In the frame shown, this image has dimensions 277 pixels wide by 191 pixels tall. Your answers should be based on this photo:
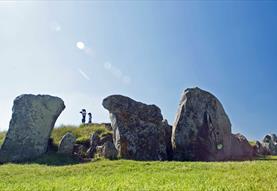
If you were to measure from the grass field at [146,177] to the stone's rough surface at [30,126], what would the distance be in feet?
17.7

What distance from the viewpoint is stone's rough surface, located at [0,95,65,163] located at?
20859 millimetres

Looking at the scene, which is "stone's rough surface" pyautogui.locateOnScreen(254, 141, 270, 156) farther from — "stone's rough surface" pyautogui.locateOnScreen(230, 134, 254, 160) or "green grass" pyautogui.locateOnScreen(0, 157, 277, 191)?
"green grass" pyautogui.locateOnScreen(0, 157, 277, 191)

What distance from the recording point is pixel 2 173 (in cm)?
1470

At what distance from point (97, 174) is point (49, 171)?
2.61 m

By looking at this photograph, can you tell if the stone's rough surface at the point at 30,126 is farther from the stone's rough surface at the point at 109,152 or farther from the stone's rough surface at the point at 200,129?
the stone's rough surface at the point at 200,129

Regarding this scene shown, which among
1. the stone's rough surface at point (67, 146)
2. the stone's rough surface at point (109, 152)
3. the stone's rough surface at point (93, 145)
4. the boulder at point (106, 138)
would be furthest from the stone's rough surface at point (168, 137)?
the stone's rough surface at point (67, 146)

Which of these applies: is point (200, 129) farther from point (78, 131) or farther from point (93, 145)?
point (78, 131)

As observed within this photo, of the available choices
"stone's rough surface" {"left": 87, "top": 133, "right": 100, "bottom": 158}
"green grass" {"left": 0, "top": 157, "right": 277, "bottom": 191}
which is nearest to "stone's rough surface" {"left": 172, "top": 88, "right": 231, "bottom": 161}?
"stone's rough surface" {"left": 87, "top": 133, "right": 100, "bottom": 158}

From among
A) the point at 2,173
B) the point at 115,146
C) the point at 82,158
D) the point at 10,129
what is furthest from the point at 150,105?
the point at 2,173

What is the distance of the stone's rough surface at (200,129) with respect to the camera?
20359 millimetres

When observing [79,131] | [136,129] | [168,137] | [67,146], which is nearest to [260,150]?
[168,137]

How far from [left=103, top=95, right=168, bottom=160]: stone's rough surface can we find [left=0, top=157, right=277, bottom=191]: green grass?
4.25 metres

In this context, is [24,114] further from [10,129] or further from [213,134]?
[213,134]

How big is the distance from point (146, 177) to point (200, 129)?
10240mm
